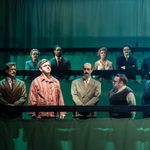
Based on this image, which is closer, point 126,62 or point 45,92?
point 45,92

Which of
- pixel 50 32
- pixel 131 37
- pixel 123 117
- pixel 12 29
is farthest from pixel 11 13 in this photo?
pixel 123 117

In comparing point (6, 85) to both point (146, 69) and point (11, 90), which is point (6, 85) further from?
point (146, 69)

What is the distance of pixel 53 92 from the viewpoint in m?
6.02

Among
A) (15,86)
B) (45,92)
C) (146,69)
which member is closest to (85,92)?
(45,92)

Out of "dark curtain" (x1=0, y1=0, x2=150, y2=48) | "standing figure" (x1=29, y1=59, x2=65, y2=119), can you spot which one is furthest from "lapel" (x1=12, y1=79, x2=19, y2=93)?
"dark curtain" (x1=0, y1=0, x2=150, y2=48)

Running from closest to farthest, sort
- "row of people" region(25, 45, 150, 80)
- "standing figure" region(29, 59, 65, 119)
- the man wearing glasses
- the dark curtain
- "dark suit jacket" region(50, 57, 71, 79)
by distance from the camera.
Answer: the man wearing glasses → "standing figure" region(29, 59, 65, 119) → "dark suit jacket" region(50, 57, 71, 79) → "row of people" region(25, 45, 150, 80) → the dark curtain

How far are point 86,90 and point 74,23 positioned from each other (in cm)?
423

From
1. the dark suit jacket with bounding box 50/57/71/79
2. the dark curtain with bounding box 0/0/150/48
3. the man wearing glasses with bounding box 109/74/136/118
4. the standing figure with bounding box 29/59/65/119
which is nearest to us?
the man wearing glasses with bounding box 109/74/136/118

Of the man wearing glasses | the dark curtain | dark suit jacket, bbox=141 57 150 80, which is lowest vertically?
the man wearing glasses

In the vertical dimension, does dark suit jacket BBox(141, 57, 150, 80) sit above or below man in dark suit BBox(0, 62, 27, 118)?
above

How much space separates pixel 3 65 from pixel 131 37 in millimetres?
2985

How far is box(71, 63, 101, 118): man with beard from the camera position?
6.08 meters

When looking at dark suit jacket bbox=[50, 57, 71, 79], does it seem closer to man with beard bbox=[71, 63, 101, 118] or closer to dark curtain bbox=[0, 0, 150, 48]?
man with beard bbox=[71, 63, 101, 118]

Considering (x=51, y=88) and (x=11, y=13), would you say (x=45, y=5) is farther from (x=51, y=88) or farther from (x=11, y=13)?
(x=51, y=88)
